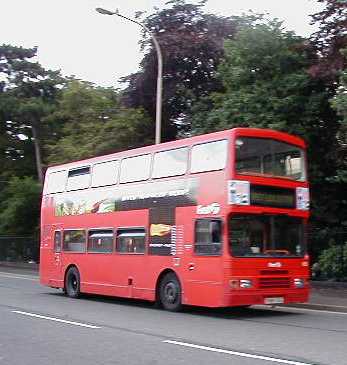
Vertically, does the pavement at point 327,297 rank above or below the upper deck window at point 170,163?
below

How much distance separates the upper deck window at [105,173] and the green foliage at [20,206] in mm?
20351

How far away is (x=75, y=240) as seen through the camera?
20.0 meters

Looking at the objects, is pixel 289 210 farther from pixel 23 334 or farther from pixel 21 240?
pixel 21 240

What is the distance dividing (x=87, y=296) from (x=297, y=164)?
8.51 metres

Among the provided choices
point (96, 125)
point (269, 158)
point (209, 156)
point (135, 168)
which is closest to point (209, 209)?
point (209, 156)

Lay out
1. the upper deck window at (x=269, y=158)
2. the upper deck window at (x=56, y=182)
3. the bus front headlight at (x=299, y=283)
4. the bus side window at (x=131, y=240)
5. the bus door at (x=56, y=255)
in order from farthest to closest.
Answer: the upper deck window at (x=56, y=182) < the bus door at (x=56, y=255) < the bus side window at (x=131, y=240) < the bus front headlight at (x=299, y=283) < the upper deck window at (x=269, y=158)

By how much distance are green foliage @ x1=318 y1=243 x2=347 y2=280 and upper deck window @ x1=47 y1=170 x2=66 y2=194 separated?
9.02m

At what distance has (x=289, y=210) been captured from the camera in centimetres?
1511

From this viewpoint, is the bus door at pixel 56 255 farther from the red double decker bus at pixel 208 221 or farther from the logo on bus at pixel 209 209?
the logo on bus at pixel 209 209

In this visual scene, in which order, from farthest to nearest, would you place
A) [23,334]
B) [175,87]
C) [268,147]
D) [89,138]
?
[89,138], [175,87], [268,147], [23,334]

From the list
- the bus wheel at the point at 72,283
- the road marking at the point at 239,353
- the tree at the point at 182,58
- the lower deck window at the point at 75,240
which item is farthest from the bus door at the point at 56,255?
the road marking at the point at 239,353

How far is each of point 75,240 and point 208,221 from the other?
660 centimetres

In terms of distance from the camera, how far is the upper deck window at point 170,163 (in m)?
15.7

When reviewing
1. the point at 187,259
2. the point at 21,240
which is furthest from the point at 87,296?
the point at 21,240
